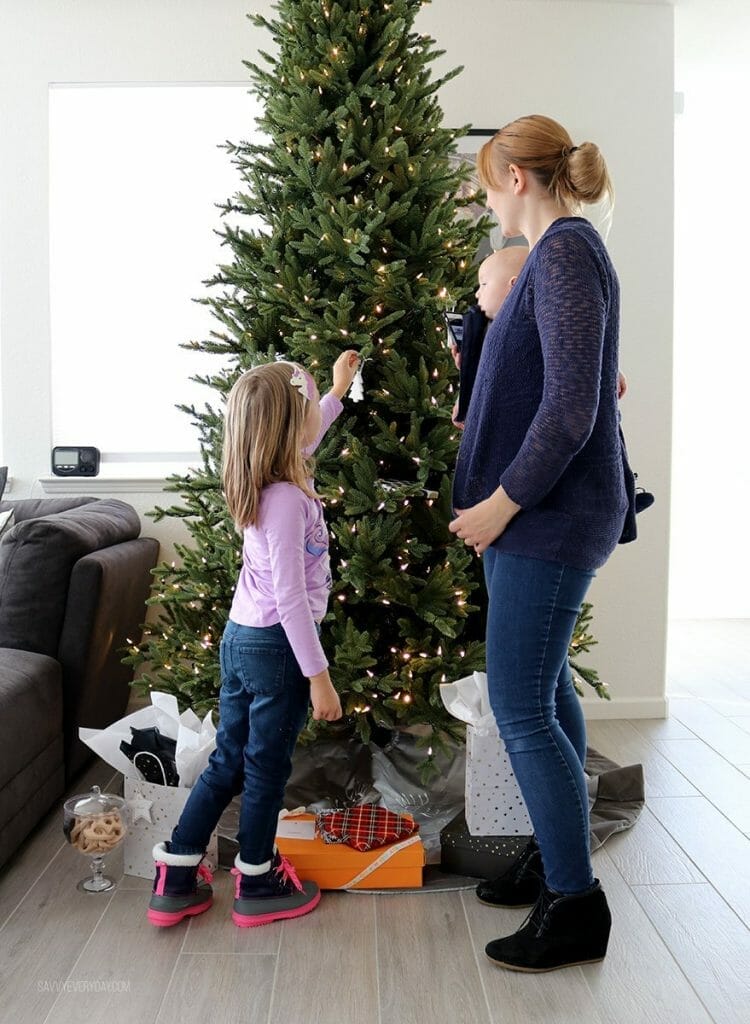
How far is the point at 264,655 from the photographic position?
6.38 ft

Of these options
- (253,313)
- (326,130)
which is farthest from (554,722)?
(326,130)

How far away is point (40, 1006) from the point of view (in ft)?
5.60

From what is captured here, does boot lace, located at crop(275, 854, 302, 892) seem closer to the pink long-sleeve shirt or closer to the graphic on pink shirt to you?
the pink long-sleeve shirt

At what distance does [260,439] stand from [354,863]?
0.98 m

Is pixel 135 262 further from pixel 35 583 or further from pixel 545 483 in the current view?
pixel 545 483

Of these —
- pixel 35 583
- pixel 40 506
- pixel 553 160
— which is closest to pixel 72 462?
pixel 40 506

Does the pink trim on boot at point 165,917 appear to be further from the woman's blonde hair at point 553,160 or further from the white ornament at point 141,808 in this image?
the woman's blonde hair at point 553,160

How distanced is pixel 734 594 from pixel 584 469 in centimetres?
467

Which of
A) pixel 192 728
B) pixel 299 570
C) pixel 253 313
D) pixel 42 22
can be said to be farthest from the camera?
pixel 42 22

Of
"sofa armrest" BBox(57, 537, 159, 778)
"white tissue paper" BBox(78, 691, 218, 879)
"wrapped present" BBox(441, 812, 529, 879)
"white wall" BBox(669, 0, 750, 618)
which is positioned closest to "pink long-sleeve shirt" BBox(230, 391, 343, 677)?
"white tissue paper" BBox(78, 691, 218, 879)

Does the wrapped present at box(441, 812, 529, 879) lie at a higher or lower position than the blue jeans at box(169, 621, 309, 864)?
lower

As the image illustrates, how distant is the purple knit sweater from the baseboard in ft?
6.82

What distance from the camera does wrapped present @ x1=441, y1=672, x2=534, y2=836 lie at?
2.25 m

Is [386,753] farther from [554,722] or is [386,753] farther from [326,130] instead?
[326,130]
